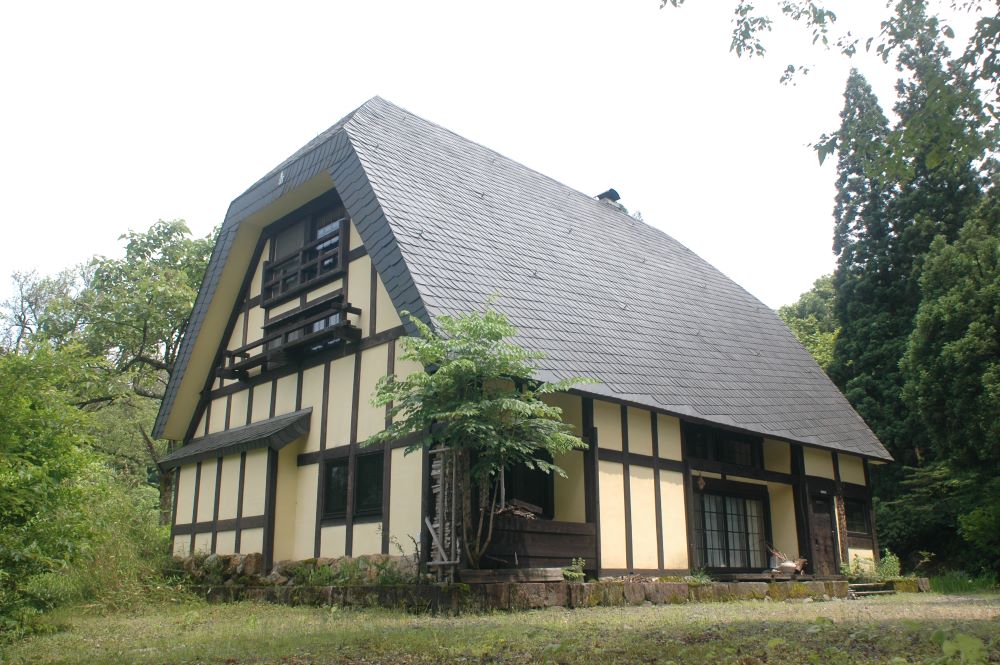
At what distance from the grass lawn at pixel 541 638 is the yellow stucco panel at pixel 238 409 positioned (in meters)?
5.34

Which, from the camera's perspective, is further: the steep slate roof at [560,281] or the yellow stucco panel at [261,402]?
the yellow stucco panel at [261,402]

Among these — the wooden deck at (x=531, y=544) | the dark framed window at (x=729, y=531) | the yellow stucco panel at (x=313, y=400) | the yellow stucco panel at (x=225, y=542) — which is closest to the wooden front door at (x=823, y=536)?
the dark framed window at (x=729, y=531)

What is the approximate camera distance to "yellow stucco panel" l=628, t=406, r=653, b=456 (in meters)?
11.8

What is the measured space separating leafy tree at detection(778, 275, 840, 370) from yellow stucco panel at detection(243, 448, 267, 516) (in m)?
24.9

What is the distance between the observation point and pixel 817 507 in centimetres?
1488

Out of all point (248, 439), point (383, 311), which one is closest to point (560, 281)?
point (383, 311)

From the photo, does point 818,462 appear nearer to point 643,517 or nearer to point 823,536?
point 823,536

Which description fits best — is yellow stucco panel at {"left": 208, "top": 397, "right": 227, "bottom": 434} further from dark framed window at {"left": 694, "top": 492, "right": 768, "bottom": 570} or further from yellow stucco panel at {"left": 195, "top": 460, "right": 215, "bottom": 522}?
dark framed window at {"left": 694, "top": 492, "right": 768, "bottom": 570}

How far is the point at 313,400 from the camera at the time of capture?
12617mm

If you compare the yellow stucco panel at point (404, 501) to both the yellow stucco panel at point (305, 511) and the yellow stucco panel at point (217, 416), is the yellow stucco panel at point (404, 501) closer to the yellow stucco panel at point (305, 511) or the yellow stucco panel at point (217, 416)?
the yellow stucco panel at point (305, 511)

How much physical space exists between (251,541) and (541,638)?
7549 mm

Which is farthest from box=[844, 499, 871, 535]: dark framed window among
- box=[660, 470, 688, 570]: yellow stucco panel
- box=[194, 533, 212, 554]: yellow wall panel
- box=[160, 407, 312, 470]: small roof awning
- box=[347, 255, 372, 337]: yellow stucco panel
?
box=[194, 533, 212, 554]: yellow wall panel

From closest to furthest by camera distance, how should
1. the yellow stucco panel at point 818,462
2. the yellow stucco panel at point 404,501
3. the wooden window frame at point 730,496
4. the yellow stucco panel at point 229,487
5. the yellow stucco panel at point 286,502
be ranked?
the yellow stucco panel at point 404,501 < the yellow stucco panel at point 286,502 < the wooden window frame at point 730,496 < the yellow stucco panel at point 229,487 < the yellow stucco panel at point 818,462

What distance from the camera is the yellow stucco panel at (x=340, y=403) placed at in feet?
39.2
